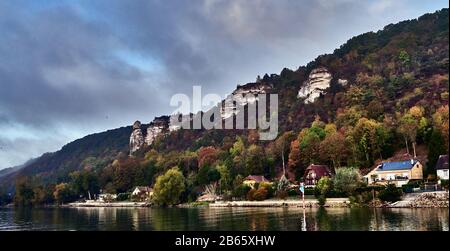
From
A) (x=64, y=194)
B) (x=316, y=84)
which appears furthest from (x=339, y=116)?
(x=64, y=194)

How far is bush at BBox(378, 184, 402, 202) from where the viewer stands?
21625 millimetres

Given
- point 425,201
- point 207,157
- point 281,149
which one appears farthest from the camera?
point 207,157

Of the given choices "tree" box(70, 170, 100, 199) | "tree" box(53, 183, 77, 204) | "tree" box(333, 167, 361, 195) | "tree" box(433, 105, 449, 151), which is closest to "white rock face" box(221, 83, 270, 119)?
"tree" box(70, 170, 100, 199)

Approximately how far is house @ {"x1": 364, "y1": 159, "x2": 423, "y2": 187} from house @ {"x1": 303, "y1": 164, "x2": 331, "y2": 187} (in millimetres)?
3471

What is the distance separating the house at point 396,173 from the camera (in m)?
25.9

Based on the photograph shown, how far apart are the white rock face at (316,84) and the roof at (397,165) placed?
94.6 ft

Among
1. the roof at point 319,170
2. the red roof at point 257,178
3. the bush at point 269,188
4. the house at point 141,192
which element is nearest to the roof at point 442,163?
the roof at point 319,170

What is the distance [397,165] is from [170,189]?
54.7 ft

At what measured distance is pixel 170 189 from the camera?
35.1 metres

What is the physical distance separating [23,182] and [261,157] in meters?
33.5

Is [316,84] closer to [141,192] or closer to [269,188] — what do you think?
[141,192]

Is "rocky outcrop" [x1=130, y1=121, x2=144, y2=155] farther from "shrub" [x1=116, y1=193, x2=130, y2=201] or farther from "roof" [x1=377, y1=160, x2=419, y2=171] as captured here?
"roof" [x1=377, y1=160, x2=419, y2=171]

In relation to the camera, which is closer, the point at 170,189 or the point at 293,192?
the point at 293,192
